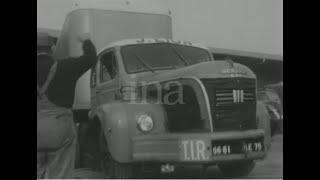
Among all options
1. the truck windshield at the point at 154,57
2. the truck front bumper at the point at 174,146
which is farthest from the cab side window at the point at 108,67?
the truck front bumper at the point at 174,146

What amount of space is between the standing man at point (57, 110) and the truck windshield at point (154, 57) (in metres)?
0.70

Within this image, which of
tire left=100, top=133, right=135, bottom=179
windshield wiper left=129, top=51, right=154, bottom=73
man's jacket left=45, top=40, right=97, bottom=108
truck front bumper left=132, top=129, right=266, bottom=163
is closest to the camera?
truck front bumper left=132, top=129, right=266, bottom=163

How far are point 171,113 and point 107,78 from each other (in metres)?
1.36

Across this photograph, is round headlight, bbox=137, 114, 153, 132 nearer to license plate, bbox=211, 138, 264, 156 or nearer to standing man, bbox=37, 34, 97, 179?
license plate, bbox=211, 138, 264, 156

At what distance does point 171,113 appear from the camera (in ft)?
22.4

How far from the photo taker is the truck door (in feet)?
24.7

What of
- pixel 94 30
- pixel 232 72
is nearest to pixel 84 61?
pixel 94 30

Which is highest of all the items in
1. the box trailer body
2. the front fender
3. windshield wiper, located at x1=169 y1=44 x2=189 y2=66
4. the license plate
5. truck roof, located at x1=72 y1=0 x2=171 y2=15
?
truck roof, located at x1=72 y1=0 x2=171 y2=15

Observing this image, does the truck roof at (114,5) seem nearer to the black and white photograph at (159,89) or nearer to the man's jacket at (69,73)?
the black and white photograph at (159,89)

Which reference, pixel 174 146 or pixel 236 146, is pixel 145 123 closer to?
pixel 174 146

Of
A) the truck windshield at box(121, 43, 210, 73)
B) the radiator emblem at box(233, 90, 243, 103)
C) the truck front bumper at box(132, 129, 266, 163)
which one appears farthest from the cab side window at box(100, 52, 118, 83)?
the radiator emblem at box(233, 90, 243, 103)

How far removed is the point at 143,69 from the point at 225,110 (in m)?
1.41

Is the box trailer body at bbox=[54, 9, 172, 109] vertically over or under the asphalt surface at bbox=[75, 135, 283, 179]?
over
